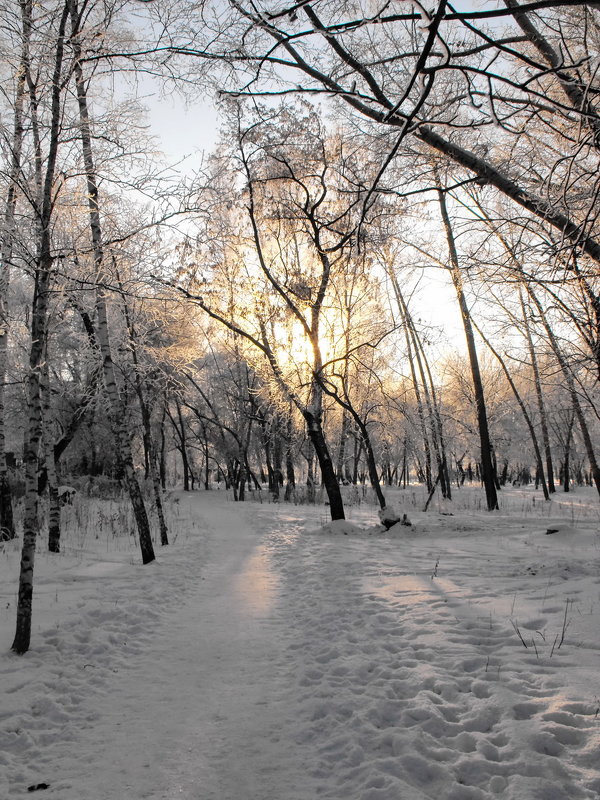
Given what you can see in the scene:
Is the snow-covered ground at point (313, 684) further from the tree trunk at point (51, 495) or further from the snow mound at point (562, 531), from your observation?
the tree trunk at point (51, 495)

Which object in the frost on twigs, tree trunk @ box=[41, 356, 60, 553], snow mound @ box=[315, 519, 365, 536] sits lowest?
snow mound @ box=[315, 519, 365, 536]

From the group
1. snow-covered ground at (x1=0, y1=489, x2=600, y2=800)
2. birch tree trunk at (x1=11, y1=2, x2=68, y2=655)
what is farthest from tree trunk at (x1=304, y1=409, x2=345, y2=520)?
birch tree trunk at (x1=11, y1=2, x2=68, y2=655)

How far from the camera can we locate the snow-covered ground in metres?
2.64

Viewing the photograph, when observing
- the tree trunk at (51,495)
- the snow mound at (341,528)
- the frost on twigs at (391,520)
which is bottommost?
the snow mound at (341,528)

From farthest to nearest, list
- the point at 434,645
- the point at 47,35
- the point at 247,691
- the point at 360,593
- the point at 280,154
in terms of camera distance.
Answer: the point at 280,154, the point at 360,593, the point at 47,35, the point at 434,645, the point at 247,691

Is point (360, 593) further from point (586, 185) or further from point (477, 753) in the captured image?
point (586, 185)

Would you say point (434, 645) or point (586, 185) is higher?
point (586, 185)

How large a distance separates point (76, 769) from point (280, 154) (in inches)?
474

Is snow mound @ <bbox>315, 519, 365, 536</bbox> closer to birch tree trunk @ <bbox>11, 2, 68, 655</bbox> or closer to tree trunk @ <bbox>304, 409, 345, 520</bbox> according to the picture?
tree trunk @ <bbox>304, 409, 345, 520</bbox>

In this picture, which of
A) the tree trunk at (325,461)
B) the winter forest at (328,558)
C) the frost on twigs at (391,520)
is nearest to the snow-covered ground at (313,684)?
the winter forest at (328,558)

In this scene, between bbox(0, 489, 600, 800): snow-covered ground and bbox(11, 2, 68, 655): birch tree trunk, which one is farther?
bbox(11, 2, 68, 655): birch tree trunk

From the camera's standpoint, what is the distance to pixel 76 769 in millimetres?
2867

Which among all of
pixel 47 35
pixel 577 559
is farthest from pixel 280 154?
pixel 577 559

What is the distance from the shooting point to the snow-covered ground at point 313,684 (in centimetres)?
264
